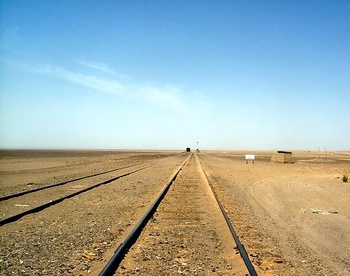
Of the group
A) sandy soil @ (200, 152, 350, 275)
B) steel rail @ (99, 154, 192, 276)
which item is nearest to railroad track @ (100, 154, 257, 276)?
steel rail @ (99, 154, 192, 276)

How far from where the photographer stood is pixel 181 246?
21.1ft

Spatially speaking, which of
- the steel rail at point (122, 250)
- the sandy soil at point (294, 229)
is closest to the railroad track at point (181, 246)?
the steel rail at point (122, 250)

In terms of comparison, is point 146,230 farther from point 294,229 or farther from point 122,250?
point 294,229

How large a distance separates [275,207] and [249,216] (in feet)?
7.06

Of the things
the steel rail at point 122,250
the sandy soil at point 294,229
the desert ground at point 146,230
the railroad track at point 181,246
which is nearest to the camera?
the steel rail at point 122,250

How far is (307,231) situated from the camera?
8.28 metres

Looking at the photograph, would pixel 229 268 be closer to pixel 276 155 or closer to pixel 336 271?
pixel 336 271

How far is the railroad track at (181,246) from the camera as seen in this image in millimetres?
5246

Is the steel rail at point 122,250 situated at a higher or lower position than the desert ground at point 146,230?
higher

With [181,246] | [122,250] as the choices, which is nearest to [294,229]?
[181,246]

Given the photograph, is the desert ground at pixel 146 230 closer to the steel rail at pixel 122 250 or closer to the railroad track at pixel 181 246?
the railroad track at pixel 181 246

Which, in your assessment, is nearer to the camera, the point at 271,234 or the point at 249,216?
the point at 271,234

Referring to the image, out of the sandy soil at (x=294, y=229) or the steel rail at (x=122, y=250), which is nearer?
the steel rail at (x=122, y=250)

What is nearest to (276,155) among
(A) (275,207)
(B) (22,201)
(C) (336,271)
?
(A) (275,207)
